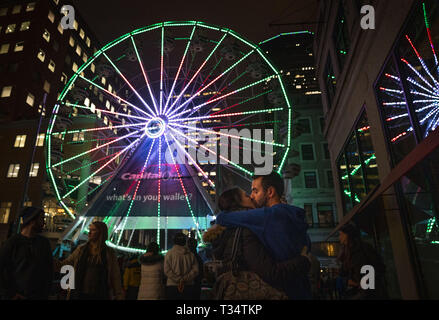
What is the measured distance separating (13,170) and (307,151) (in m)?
31.9

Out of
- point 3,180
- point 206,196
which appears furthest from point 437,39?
point 3,180

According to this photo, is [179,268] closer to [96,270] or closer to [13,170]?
[96,270]

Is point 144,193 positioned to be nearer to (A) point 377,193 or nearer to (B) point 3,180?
(A) point 377,193

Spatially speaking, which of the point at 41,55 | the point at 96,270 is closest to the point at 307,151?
the point at 96,270

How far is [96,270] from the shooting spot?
430cm

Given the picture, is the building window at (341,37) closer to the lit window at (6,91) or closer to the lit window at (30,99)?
the lit window at (30,99)

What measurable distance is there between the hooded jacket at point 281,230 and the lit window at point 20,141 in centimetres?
3474

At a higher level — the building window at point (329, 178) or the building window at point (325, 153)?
the building window at point (325, 153)

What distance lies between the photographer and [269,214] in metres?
2.84

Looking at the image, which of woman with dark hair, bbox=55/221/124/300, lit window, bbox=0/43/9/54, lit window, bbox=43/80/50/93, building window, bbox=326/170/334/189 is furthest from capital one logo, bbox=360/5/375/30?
lit window, bbox=0/43/9/54

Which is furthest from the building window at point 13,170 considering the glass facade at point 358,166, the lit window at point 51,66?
the glass facade at point 358,166

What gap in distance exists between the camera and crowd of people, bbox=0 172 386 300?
280cm

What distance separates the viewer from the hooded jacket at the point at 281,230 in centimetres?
279

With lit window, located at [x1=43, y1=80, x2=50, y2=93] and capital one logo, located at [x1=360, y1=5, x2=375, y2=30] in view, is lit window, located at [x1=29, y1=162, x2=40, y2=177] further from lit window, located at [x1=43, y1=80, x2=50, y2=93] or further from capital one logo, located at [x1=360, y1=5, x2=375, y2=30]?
capital one logo, located at [x1=360, y1=5, x2=375, y2=30]
